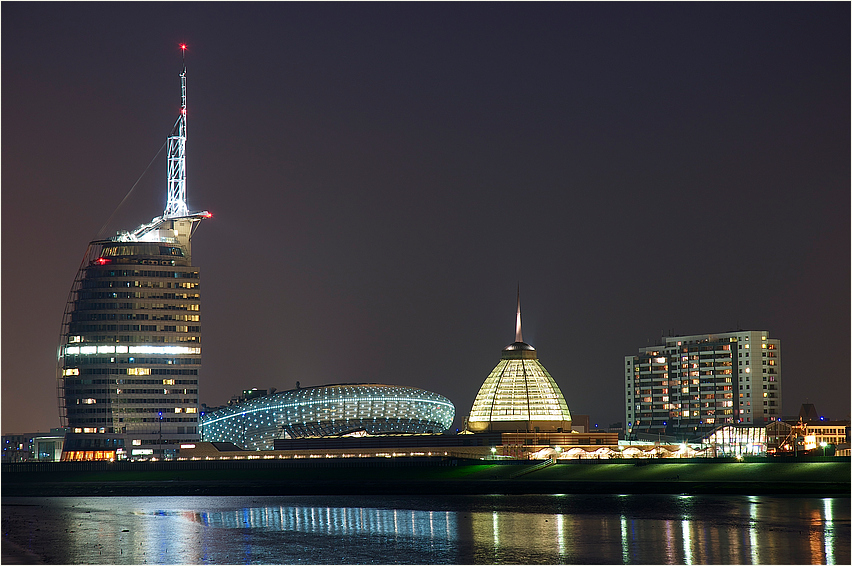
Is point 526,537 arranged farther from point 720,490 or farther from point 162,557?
point 720,490

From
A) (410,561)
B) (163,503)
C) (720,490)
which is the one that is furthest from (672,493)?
(410,561)

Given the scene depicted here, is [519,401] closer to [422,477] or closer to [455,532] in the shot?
[422,477]

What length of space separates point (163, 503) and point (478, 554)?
2066 inches

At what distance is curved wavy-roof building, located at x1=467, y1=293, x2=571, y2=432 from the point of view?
617ft

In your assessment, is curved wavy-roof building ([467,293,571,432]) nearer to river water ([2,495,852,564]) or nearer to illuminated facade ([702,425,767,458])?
illuminated facade ([702,425,767,458])

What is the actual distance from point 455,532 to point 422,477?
64169mm

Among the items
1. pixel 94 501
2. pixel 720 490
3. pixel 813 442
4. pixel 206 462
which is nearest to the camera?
pixel 720 490

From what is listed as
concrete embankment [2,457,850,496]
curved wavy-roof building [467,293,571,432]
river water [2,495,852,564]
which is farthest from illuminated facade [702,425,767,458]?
river water [2,495,852,564]

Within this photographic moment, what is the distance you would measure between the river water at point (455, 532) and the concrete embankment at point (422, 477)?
845 centimetres

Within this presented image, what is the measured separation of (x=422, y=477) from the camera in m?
133

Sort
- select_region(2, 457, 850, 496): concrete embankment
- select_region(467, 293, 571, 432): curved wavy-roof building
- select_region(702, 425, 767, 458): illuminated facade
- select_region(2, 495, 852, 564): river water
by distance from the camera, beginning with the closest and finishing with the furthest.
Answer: select_region(2, 495, 852, 564): river water → select_region(2, 457, 850, 496): concrete embankment → select_region(702, 425, 767, 458): illuminated facade → select_region(467, 293, 571, 432): curved wavy-roof building

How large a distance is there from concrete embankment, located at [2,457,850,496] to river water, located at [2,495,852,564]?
8447mm

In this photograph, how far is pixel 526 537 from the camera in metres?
65.2

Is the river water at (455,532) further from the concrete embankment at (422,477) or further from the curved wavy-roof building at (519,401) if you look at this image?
the curved wavy-roof building at (519,401)
